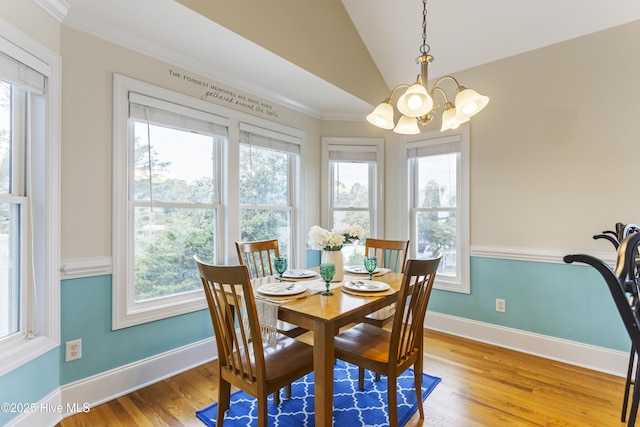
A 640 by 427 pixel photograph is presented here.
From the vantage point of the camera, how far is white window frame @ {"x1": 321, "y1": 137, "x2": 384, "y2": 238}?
146 inches

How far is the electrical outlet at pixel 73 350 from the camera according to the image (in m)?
1.90

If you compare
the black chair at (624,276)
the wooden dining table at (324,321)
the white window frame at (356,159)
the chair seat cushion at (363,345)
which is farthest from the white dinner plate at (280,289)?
the white window frame at (356,159)

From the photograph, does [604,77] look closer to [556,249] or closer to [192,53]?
[556,249]

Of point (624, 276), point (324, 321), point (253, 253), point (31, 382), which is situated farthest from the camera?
point (253, 253)

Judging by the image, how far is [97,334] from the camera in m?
2.02

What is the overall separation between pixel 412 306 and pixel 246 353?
897 mm

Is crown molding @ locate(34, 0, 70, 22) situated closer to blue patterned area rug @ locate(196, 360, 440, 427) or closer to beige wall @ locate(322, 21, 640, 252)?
blue patterned area rug @ locate(196, 360, 440, 427)

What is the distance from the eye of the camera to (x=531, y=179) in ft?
9.18

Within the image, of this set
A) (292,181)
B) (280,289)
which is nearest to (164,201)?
(280,289)

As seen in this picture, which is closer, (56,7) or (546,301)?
(56,7)

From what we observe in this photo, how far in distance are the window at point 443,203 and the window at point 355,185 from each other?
0.40 meters

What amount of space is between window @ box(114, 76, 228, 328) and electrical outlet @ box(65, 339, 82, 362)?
22 centimetres

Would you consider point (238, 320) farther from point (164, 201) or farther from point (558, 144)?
point (558, 144)

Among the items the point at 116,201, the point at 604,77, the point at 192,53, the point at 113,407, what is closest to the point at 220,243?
the point at 116,201
